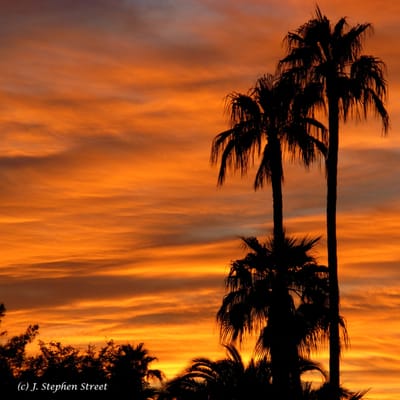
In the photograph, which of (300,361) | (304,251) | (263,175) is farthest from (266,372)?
(263,175)

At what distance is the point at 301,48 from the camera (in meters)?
47.3

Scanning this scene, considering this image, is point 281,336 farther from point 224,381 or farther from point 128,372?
point 128,372

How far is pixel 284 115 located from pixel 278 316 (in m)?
10.4

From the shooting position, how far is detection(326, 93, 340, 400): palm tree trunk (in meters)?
42.4

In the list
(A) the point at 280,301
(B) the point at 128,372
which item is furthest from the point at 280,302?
(B) the point at 128,372

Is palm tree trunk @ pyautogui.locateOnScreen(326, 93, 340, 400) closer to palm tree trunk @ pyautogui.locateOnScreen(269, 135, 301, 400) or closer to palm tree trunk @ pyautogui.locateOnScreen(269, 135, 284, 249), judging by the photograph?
palm tree trunk @ pyautogui.locateOnScreen(269, 135, 301, 400)

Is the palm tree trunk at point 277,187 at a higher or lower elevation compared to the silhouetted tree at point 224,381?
higher

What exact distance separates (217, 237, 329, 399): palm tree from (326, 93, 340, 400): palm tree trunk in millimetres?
1093

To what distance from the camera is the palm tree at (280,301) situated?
43969 mm

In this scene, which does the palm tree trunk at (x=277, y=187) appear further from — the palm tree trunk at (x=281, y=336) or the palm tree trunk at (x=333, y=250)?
the palm tree trunk at (x=333, y=250)

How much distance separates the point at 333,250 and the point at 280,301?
10.3ft

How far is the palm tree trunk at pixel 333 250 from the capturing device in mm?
42356

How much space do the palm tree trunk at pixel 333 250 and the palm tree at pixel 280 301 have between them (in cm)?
109

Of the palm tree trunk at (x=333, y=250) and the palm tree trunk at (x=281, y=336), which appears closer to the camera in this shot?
the palm tree trunk at (x=281, y=336)
